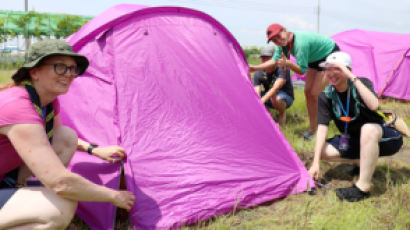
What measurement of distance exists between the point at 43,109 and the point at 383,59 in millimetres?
7640

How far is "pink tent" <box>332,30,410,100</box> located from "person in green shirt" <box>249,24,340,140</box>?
4.27m

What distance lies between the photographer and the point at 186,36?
109 inches

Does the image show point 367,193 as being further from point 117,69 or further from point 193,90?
point 117,69

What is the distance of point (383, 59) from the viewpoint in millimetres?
7582

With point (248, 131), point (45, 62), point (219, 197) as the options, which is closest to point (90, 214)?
point (219, 197)

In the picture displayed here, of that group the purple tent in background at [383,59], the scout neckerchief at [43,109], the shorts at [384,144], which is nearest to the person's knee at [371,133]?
the shorts at [384,144]

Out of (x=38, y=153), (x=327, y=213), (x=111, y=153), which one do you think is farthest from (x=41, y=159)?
(x=327, y=213)

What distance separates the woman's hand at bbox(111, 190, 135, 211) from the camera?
5.71 feet

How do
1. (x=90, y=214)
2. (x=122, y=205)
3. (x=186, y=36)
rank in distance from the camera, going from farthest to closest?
1. (x=186, y=36)
2. (x=90, y=214)
3. (x=122, y=205)

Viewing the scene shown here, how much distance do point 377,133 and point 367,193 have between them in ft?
1.51

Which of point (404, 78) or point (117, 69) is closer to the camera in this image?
point (117, 69)

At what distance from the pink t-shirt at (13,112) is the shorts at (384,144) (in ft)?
7.17

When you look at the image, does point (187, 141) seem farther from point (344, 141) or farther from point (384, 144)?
point (384, 144)

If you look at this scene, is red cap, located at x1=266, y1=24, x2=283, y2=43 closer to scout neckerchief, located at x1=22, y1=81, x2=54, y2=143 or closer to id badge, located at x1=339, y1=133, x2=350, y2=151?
id badge, located at x1=339, y1=133, x2=350, y2=151
